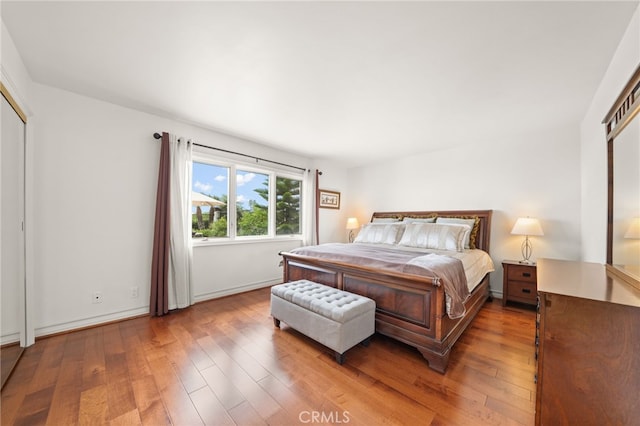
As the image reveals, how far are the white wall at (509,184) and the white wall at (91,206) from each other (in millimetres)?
3843

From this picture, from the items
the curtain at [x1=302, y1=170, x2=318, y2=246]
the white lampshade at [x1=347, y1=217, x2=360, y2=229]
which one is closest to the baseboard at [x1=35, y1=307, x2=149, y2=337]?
the curtain at [x1=302, y1=170, x2=318, y2=246]

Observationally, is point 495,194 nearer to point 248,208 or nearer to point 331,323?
point 331,323

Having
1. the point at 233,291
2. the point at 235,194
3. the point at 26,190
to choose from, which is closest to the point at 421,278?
the point at 233,291

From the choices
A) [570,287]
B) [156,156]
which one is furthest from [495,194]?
[156,156]

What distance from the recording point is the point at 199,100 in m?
2.46

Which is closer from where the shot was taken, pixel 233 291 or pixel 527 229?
pixel 527 229

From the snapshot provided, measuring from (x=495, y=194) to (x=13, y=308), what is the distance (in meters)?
5.39

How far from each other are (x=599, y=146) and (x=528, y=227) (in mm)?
1148

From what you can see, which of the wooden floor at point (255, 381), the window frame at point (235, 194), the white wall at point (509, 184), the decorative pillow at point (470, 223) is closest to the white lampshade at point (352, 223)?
the white wall at point (509, 184)

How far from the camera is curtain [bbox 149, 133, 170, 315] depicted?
2.71 meters

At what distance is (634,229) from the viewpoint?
128 centimetres

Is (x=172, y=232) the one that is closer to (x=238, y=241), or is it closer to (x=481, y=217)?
(x=238, y=241)

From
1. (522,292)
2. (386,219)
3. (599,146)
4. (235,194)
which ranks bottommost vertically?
(522,292)

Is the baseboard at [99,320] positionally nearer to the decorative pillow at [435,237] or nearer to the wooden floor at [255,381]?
the wooden floor at [255,381]
